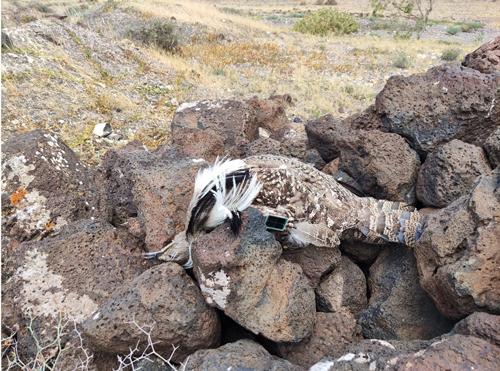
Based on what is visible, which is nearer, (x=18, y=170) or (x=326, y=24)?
(x=18, y=170)

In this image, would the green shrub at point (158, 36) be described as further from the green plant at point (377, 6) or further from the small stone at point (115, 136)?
the green plant at point (377, 6)

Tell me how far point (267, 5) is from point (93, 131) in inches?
1818

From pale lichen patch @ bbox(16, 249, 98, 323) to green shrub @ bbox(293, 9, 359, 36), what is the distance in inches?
791

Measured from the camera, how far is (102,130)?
19.2 ft

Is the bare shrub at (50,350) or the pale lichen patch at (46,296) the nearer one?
the bare shrub at (50,350)

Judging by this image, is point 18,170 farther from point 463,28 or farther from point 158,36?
point 463,28

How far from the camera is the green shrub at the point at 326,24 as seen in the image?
21.8 metres

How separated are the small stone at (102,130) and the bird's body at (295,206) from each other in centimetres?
316

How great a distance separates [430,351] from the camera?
1.86 m

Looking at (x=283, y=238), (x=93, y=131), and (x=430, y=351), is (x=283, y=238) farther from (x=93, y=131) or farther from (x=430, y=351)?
(x=93, y=131)

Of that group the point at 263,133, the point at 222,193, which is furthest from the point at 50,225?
the point at 263,133

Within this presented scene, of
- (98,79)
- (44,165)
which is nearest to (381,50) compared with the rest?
(98,79)

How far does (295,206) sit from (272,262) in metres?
0.49

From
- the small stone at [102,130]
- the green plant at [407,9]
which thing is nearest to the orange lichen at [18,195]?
the small stone at [102,130]
